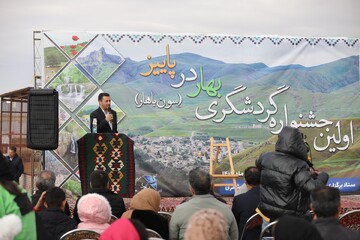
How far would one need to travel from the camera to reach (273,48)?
11.3 meters

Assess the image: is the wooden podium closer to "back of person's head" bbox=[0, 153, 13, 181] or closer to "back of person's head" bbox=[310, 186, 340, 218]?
"back of person's head" bbox=[310, 186, 340, 218]

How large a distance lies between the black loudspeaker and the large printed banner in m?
2.24

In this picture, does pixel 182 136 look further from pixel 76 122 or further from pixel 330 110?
pixel 330 110

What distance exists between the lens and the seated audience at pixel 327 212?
3.70m

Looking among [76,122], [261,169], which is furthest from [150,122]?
[261,169]

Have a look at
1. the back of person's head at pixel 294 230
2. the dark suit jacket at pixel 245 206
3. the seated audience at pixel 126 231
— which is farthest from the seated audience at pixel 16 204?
the dark suit jacket at pixel 245 206

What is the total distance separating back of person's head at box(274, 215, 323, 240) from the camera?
2953mm

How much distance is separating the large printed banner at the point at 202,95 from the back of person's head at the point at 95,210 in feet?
18.7

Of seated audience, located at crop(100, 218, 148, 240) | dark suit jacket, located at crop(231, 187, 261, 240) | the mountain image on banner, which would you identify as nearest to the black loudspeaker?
the mountain image on banner

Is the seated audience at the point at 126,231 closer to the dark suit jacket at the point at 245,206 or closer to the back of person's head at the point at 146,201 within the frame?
the back of person's head at the point at 146,201

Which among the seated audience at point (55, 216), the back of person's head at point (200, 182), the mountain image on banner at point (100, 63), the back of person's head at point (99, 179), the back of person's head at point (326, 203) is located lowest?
the seated audience at point (55, 216)

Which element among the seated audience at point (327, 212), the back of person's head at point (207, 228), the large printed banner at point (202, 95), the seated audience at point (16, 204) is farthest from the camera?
the large printed banner at point (202, 95)

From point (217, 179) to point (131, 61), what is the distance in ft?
7.07

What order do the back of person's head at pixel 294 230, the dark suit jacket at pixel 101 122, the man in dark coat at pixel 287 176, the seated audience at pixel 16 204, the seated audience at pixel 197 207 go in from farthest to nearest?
the dark suit jacket at pixel 101 122, the man in dark coat at pixel 287 176, the seated audience at pixel 197 207, the seated audience at pixel 16 204, the back of person's head at pixel 294 230
